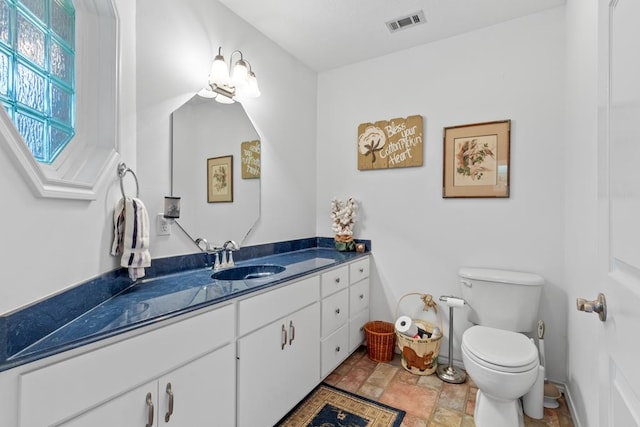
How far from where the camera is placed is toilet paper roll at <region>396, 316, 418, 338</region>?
7.34 ft

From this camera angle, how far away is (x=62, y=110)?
111 cm

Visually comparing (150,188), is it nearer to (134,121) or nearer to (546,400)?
(134,121)

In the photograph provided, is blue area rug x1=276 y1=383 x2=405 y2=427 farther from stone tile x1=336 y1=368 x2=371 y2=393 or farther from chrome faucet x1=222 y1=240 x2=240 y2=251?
chrome faucet x1=222 y1=240 x2=240 y2=251

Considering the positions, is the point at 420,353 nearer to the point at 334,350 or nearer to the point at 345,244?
the point at 334,350

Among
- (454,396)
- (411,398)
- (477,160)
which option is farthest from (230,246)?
(477,160)

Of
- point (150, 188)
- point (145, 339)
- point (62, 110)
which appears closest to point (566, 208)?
point (145, 339)

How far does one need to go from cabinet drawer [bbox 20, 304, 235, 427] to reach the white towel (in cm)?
41

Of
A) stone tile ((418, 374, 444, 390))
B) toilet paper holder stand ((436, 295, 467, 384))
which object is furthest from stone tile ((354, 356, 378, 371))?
toilet paper holder stand ((436, 295, 467, 384))

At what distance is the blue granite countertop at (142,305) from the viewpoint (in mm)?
761

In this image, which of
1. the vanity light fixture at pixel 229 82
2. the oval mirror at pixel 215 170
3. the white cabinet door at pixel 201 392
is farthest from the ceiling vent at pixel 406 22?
the white cabinet door at pixel 201 392

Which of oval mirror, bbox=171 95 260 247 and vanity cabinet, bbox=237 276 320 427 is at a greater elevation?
oval mirror, bbox=171 95 260 247

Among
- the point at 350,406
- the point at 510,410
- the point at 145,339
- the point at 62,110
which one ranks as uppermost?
the point at 62,110

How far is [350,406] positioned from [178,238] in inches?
57.7

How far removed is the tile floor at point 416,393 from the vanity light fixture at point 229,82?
2.11m
